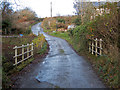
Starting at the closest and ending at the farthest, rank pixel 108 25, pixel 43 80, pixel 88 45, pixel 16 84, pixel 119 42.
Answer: pixel 16 84, pixel 43 80, pixel 119 42, pixel 108 25, pixel 88 45

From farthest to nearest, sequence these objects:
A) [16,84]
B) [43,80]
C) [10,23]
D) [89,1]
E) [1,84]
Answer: [10,23] → [89,1] → [43,80] → [16,84] → [1,84]

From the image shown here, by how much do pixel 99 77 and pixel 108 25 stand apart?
3658 mm

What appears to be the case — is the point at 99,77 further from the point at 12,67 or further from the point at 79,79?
the point at 12,67

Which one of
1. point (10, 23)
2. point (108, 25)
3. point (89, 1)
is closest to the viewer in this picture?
point (108, 25)

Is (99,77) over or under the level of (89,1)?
under

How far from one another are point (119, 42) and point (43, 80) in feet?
14.6

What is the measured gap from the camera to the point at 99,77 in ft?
22.9

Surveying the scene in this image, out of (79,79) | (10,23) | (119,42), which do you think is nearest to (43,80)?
(79,79)

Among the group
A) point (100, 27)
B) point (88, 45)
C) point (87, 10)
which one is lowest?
point (88, 45)

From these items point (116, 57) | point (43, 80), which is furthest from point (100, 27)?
point (43, 80)

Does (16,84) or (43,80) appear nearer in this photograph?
(16,84)

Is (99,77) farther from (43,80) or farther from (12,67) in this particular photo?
(12,67)

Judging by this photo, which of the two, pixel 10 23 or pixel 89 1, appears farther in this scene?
pixel 10 23

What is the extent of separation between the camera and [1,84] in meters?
5.54
